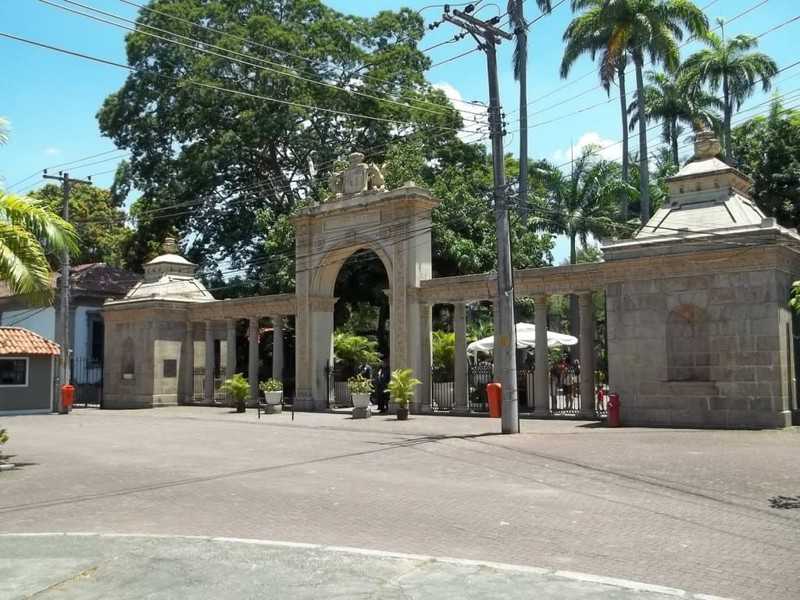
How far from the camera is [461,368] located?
79.3ft

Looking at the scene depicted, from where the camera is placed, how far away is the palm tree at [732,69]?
42.4m

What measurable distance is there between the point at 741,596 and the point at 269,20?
116ft

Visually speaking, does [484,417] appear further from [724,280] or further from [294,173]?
[294,173]

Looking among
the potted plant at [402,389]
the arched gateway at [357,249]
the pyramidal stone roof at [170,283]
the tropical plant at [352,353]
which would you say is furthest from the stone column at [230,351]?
the potted plant at [402,389]

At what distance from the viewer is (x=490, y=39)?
18.7 m

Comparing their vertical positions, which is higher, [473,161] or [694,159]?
[473,161]

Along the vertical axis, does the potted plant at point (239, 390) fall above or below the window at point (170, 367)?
below

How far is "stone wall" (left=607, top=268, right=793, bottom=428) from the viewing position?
17719mm

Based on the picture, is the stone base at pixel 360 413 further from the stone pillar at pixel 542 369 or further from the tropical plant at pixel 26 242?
the tropical plant at pixel 26 242

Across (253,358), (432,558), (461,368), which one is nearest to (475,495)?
(432,558)

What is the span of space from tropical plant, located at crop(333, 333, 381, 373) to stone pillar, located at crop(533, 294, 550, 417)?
12819 millimetres

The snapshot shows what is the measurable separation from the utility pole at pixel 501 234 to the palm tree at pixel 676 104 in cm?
2798

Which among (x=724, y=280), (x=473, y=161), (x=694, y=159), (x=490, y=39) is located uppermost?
(x=473, y=161)

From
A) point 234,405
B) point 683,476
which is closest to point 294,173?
point 234,405
